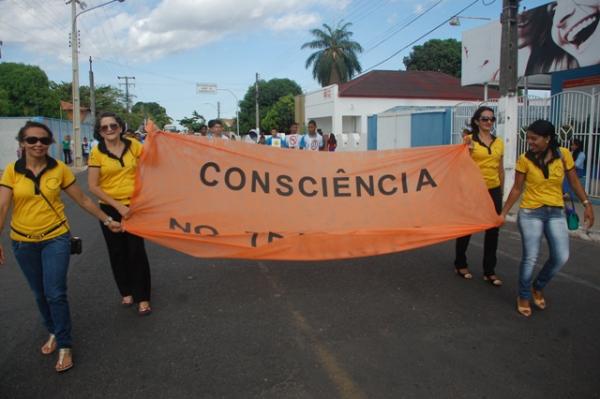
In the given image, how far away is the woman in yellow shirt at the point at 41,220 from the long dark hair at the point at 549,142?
3.72 metres

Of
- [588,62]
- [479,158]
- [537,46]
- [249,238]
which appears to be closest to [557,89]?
[537,46]

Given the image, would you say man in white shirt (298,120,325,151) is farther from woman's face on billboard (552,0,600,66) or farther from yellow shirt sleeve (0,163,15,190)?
yellow shirt sleeve (0,163,15,190)

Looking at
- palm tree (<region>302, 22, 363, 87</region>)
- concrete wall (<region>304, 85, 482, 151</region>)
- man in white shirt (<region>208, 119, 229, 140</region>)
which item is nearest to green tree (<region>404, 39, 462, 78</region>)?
palm tree (<region>302, 22, 363, 87</region>)

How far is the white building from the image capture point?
33.9 meters

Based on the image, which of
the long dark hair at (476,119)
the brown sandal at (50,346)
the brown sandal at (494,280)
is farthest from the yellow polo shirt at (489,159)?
the brown sandal at (50,346)

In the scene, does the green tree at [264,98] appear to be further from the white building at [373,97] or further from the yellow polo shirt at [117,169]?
the yellow polo shirt at [117,169]

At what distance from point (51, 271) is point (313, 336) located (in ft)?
6.55

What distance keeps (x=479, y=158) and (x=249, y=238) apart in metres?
2.51

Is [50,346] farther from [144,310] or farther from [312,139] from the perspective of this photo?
[312,139]

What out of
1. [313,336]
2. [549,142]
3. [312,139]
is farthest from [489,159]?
[312,139]

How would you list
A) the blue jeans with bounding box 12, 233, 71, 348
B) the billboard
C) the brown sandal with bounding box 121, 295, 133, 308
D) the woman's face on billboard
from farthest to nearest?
the billboard
the woman's face on billboard
the brown sandal with bounding box 121, 295, 133, 308
the blue jeans with bounding box 12, 233, 71, 348

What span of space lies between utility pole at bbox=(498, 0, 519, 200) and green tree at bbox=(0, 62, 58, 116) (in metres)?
50.4

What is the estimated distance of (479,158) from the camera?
16.2 feet

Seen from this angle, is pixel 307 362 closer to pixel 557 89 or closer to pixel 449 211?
pixel 449 211
